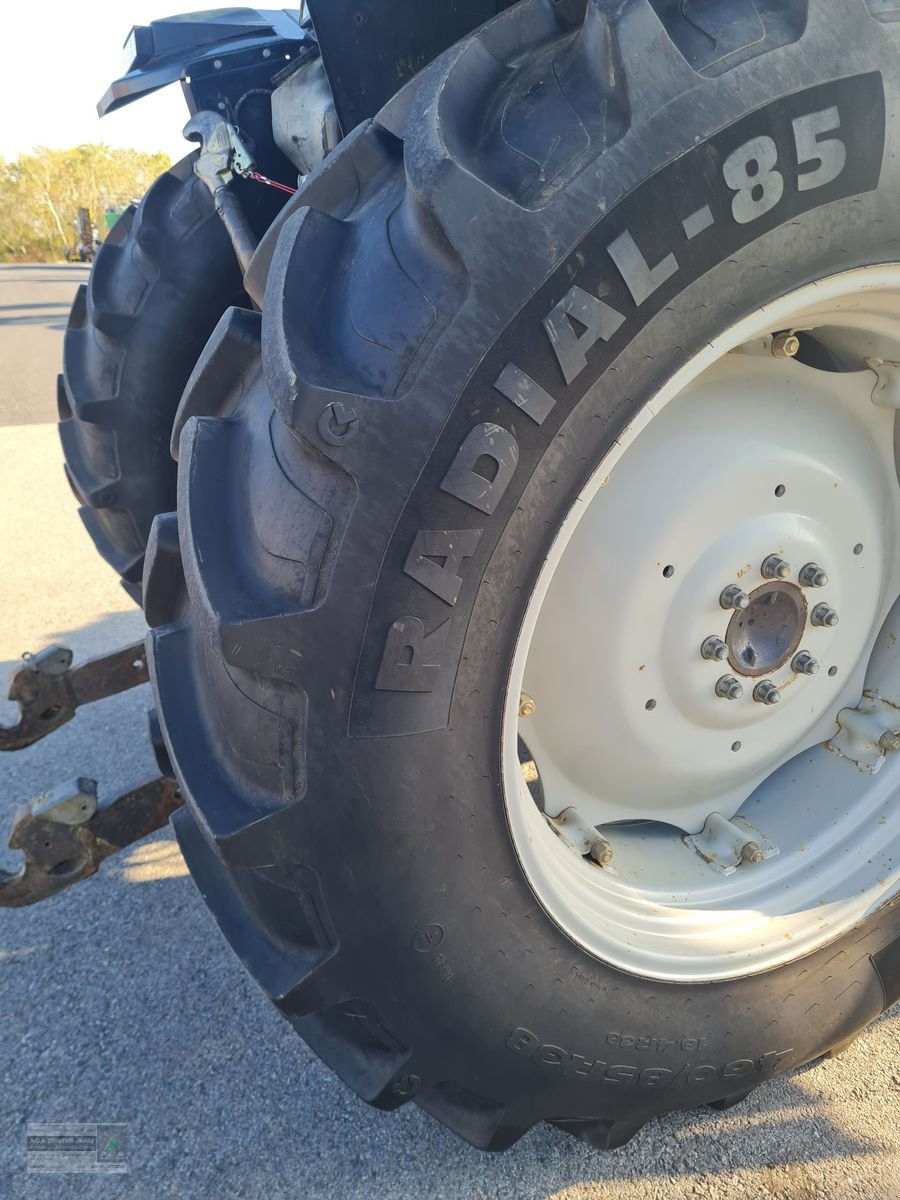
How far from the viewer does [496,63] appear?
0.89m

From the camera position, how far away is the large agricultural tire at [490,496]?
82cm

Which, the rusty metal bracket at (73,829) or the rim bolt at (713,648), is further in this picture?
the rusty metal bracket at (73,829)

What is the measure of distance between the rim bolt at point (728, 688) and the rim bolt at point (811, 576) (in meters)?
0.18

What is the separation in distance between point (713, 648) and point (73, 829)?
1037 millimetres

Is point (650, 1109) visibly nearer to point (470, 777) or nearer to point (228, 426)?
point (470, 777)

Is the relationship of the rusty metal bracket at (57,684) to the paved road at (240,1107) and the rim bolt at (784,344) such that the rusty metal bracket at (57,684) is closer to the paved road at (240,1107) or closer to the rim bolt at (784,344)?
the paved road at (240,1107)

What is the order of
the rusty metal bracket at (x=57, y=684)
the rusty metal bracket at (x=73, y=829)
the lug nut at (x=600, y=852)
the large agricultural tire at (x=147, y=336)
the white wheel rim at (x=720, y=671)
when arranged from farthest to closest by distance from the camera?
the large agricultural tire at (x=147, y=336)
the rusty metal bracket at (x=57, y=684)
the rusty metal bracket at (x=73, y=829)
the lug nut at (x=600, y=852)
the white wheel rim at (x=720, y=671)

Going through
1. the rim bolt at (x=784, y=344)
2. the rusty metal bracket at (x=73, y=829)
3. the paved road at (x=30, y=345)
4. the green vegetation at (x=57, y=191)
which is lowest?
the paved road at (x=30, y=345)

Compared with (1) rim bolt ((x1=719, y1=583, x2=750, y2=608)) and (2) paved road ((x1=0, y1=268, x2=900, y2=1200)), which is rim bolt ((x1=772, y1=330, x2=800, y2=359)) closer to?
(1) rim bolt ((x1=719, y1=583, x2=750, y2=608))

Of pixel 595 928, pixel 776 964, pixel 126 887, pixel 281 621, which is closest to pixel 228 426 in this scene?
pixel 281 621

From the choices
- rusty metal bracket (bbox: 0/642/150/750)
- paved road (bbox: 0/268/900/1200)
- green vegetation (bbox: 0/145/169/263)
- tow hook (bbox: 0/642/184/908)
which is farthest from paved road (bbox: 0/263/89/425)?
green vegetation (bbox: 0/145/169/263)

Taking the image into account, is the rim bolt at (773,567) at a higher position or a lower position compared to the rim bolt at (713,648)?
higher

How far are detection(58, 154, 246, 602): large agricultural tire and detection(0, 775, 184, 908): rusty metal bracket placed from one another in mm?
870

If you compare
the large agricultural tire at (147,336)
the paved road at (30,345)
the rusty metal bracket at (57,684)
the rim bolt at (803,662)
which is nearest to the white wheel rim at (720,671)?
the rim bolt at (803,662)
